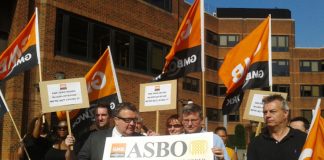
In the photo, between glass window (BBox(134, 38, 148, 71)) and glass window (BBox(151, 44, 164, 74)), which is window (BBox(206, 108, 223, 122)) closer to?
glass window (BBox(151, 44, 164, 74))

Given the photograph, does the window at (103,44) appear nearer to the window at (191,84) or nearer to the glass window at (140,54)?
the glass window at (140,54)

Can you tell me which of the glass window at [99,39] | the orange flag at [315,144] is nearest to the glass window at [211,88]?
the glass window at [99,39]

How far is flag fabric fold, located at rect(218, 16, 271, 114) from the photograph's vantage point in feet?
29.4

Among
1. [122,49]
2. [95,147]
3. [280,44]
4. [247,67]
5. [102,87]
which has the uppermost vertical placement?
[280,44]

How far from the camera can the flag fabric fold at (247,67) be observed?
8.95 metres

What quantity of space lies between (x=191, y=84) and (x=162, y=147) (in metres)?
36.1

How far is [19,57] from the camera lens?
8727 mm

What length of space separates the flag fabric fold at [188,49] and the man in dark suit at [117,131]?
414cm

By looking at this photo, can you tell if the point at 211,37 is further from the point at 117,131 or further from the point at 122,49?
the point at 117,131

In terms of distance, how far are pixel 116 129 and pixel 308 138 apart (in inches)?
73.0

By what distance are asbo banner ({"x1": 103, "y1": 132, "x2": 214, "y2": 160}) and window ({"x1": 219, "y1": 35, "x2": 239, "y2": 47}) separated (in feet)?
157

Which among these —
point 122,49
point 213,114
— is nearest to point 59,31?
point 122,49

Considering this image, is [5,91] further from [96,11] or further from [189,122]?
[189,122]

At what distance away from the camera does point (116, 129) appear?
487cm
